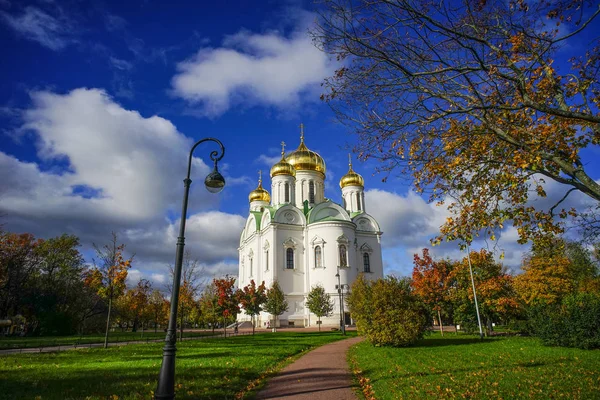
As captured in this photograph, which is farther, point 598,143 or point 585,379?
point 585,379

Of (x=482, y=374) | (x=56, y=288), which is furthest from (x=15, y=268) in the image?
(x=482, y=374)

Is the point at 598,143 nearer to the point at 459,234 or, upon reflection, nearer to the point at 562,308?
the point at 459,234

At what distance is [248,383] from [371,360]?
17.2ft

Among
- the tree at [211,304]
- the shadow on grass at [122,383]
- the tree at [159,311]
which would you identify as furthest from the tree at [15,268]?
the shadow on grass at [122,383]

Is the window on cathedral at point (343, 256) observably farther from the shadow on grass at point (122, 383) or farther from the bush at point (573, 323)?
the shadow on grass at point (122, 383)

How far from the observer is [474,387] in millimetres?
8172

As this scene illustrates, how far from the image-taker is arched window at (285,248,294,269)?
44562mm

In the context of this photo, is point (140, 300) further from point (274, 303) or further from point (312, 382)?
point (312, 382)

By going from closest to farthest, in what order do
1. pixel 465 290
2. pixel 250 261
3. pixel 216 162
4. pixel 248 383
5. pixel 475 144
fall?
pixel 475 144 < pixel 216 162 < pixel 248 383 < pixel 465 290 < pixel 250 261

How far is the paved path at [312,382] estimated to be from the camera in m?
8.01

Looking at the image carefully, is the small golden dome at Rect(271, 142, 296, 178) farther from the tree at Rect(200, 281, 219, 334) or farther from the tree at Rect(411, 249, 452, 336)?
the tree at Rect(411, 249, 452, 336)

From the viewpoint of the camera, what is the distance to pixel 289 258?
45000 millimetres

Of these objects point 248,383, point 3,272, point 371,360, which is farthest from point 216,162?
point 3,272

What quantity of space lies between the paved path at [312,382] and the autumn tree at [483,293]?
14.8 m
